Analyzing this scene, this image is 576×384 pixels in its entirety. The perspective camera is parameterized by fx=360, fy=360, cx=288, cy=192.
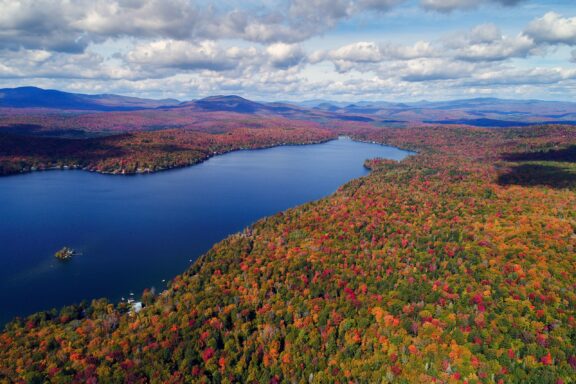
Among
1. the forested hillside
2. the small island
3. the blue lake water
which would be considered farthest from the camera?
the small island

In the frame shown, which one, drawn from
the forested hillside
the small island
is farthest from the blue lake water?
the forested hillside

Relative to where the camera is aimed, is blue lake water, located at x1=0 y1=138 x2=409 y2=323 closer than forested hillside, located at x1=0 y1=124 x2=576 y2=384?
No

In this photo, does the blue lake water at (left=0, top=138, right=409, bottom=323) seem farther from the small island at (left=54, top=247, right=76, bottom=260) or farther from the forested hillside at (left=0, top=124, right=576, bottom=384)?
the forested hillside at (left=0, top=124, right=576, bottom=384)

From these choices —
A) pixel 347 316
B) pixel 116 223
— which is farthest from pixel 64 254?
pixel 347 316

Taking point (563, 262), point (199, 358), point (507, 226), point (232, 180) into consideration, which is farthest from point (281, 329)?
point (232, 180)

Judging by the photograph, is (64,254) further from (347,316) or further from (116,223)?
(347,316)

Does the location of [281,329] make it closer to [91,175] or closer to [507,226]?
[507,226]

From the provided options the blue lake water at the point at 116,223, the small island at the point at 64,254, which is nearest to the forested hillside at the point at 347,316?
the blue lake water at the point at 116,223

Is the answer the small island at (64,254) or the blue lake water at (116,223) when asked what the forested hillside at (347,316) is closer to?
the blue lake water at (116,223)
